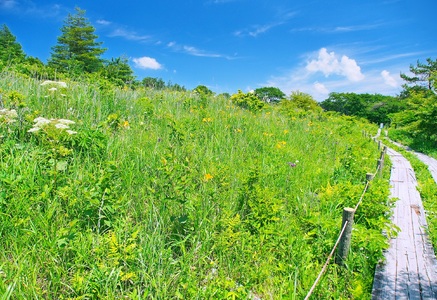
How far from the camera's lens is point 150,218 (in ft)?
8.04

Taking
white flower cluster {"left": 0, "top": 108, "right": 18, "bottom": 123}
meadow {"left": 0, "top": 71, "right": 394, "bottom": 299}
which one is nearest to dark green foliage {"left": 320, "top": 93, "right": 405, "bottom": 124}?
meadow {"left": 0, "top": 71, "right": 394, "bottom": 299}

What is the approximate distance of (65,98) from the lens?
4.37 metres

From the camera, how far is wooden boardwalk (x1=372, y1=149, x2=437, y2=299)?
8.28 ft

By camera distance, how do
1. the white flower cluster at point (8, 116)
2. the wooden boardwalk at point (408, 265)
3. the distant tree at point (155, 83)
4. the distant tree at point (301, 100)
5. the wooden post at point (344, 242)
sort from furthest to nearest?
the distant tree at point (301, 100)
the distant tree at point (155, 83)
the white flower cluster at point (8, 116)
the wooden post at point (344, 242)
the wooden boardwalk at point (408, 265)

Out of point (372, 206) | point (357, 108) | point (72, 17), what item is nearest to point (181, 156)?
point (372, 206)

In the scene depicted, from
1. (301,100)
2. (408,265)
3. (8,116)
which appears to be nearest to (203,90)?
(8,116)

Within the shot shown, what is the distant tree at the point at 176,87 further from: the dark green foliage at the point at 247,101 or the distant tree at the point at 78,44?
the distant tree at the point at 78,44

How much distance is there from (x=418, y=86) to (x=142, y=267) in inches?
1689

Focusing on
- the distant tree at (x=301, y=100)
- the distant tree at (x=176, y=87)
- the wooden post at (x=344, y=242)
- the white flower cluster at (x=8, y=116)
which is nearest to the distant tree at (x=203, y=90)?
the distant tree at (x=176, y=87)

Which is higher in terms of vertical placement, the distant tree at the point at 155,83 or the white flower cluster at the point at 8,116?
the distant tree at the point at 155,83

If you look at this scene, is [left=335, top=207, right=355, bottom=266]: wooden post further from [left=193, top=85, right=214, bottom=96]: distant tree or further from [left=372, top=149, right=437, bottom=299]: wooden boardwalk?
[left=193, top=85, right=214, bottom=96]: distant tree

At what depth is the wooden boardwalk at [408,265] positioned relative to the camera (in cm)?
252

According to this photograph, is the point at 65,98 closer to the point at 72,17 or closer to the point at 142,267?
the point at 142,267

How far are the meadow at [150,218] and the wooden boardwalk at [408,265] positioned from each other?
157 mm
